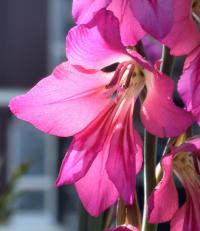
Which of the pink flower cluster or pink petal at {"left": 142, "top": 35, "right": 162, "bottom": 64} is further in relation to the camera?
pink petal at {"left": 142, "top": 35, "right": 162, "bottom": 64}

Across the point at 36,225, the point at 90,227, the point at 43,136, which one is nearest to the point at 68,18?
the point at 43,136

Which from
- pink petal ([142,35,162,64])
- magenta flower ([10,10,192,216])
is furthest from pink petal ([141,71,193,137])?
pink petal ([142,35,162,64])

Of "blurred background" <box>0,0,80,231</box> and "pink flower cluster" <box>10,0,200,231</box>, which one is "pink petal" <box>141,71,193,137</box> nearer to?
"pink flower cluster" <box>10,0,200,231</box>

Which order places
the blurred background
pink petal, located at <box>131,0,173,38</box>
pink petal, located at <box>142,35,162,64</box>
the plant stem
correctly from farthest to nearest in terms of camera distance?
the blurred background < pink petal, located at <box>142,35,162,64</box> < the plant stem < pink petal, located at <box>131,0,173,38</box>

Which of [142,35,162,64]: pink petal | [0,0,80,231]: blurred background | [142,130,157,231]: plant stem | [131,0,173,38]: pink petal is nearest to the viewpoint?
[131,0,173,38]: pink petal

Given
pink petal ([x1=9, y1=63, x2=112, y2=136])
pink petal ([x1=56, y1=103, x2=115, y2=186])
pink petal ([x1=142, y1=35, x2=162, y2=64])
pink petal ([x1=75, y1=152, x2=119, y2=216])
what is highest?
pink petal ([x1=9, y1=63, x2=112, y2=136])

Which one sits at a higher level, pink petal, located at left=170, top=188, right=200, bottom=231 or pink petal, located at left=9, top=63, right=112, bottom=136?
pink petal, located at left=9, top=63, right=112, bottom=136

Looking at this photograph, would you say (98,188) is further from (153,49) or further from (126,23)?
(153,49)
